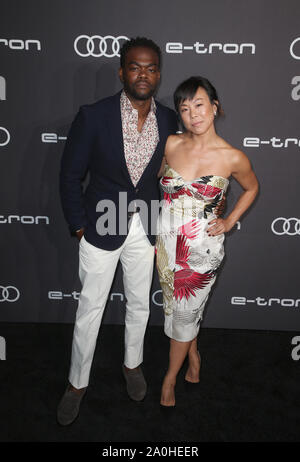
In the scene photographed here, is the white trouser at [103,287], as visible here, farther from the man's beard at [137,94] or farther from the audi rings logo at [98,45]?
the audi rings logo at [98,45]

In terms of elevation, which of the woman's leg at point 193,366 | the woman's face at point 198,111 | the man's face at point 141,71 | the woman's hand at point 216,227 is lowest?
the woman's leg at point 193,366

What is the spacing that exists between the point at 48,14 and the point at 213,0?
96 cm

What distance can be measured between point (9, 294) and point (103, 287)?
1178mm

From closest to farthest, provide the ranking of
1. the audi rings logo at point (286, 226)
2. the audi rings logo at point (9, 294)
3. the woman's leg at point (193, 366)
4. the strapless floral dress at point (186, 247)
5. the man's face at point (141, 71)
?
the man's face at point (141, 71), the strapless floral dress at point (186, 247), the woman's leg at point (193, 366), the audi rings logo at point (286, 226), the audi rings logo at point (9, 294)

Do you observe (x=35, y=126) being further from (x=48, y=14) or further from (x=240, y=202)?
(x=240, y=202)

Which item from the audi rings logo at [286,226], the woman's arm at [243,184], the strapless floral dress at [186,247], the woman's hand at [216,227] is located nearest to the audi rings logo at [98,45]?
the strapless floral dress at [186,247]

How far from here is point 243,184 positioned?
2191 millimetres

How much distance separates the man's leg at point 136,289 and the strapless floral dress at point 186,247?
3.7 inches

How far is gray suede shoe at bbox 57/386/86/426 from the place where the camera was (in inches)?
88.4

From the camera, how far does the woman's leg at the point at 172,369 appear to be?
→ 2.34 m

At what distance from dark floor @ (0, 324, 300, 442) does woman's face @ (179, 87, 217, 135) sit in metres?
1.57

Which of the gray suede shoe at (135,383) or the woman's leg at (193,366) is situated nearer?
the gray suede shoe at (135,383)

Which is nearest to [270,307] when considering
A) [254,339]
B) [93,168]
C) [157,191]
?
[254,339]

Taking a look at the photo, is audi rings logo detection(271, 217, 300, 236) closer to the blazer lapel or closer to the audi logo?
the blazer lapel
